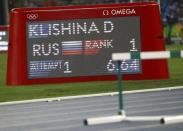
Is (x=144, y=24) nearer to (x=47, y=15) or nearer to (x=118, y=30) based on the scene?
(x=118, y=30)

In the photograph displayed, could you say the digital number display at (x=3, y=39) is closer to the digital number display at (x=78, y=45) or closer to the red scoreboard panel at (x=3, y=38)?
the red scoreboard panel at (x=3, y=38)

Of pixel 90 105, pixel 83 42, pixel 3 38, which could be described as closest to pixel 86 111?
pixel 90 105

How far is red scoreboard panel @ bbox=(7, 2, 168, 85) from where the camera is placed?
675 inches

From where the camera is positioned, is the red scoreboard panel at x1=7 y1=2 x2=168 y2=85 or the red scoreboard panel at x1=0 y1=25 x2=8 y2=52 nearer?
the red scoreboard panel at x1=7 y1=2 x2=168 y2=85

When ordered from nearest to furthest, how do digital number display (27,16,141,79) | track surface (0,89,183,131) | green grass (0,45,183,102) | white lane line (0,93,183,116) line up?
track surface (0,89,183,131), white lane line (0,93,183,116), green grass (0,45,183,102), digital number display (27,16,141,79)

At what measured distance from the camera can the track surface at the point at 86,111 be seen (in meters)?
10.4

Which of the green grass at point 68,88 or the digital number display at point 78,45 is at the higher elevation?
the digital number display at point 78,45

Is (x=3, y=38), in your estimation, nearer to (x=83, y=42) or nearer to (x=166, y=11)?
(x=83, y=42)

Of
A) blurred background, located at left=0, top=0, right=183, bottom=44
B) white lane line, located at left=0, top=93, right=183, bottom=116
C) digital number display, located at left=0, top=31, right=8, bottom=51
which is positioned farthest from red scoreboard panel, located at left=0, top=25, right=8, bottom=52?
white lane line, located at left=0, top=93, right=183, bottom=116

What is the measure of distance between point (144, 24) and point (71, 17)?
65.2 inches

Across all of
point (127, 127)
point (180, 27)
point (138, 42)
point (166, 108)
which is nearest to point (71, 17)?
point (138, 42)

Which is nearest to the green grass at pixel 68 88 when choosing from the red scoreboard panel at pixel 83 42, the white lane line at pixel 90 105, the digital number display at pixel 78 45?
the red scoreboard panel at pixel 83 42

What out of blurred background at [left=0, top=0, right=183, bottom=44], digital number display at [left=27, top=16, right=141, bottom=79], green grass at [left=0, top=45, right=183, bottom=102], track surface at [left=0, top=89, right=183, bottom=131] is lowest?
track surface at [left=0, top=89, right=183, bottom=131]

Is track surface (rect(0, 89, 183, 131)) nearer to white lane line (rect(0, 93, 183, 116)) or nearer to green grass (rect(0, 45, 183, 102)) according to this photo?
white lane line (rect(0, 93, 183, 116))
